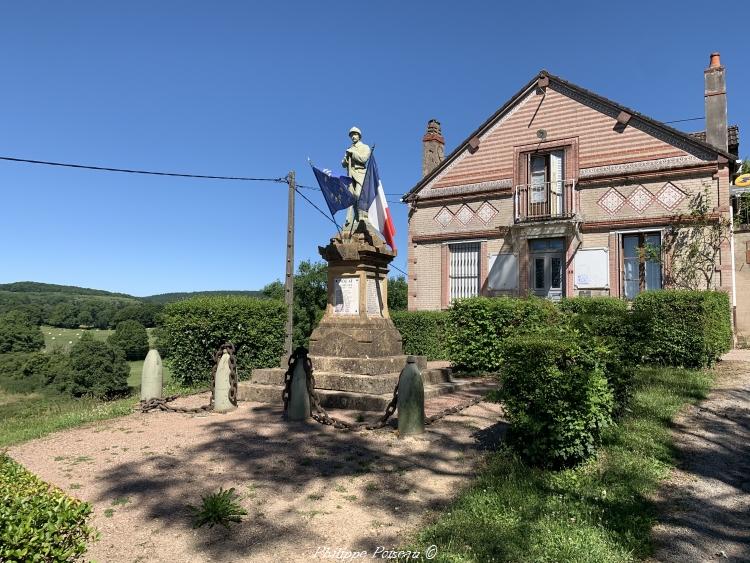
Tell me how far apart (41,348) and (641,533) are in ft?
168

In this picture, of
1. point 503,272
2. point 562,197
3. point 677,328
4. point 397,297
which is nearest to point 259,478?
point 677,328

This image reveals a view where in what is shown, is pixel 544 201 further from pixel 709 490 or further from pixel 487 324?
pixel 709 490

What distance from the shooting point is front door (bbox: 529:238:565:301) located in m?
17.6

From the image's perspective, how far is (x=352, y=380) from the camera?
332 inches

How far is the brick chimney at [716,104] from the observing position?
1541cm

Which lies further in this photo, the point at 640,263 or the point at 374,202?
the point at 640,263

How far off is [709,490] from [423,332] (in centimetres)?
1235

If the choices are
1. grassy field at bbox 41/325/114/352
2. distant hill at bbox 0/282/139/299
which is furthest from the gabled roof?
distant hill at bbox 0/282/139/299

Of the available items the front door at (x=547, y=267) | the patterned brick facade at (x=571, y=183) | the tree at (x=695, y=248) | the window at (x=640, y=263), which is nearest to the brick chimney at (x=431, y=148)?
the patterned brick facade at (x=571, y=183)

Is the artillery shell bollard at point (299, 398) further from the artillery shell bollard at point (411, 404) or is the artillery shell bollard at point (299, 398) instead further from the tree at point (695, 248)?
the tree at point (695, 248)

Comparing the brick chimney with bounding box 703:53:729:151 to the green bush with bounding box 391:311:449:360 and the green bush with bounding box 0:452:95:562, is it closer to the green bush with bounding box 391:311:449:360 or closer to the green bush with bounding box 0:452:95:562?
the green bush with bounding box 391:311:449:360

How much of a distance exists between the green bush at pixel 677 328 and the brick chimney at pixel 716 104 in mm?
7394

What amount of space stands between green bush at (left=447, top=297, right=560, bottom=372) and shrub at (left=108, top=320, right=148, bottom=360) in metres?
31.8

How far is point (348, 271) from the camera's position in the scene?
977 centimetres
